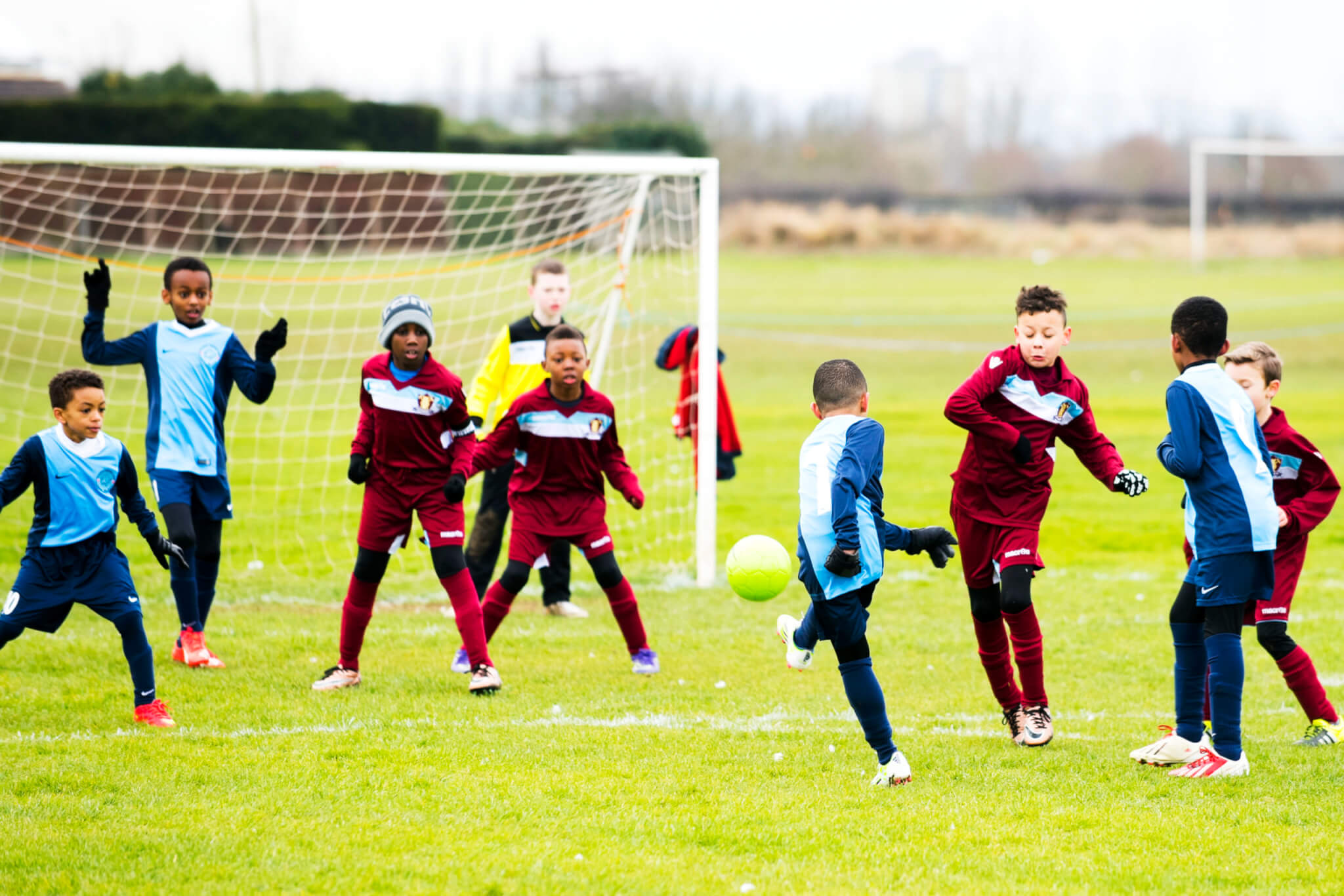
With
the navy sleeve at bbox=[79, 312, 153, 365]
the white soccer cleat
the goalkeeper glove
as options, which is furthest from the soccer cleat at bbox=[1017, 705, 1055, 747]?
the navy sleeve at bbox=[79, 312, 153, 365]

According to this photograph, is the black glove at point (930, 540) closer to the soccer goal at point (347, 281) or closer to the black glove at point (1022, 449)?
the black glove at point (1022, 449)

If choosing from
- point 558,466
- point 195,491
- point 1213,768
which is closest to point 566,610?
point 558,466

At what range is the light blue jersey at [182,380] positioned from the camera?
7.18 m

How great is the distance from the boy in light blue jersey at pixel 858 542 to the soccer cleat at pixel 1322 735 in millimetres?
2066

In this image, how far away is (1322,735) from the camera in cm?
599

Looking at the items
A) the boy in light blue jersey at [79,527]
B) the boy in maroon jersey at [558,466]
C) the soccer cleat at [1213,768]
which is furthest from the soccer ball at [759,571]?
the boy in light blue jersey at [79,527]

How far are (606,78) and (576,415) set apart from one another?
5615 cm

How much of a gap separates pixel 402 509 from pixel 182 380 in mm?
1571

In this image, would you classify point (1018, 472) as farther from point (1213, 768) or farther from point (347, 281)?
point (347, 281)

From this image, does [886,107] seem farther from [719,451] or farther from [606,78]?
[719,451]

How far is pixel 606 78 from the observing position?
198 feet

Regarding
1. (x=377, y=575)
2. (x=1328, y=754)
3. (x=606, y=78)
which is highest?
(x=606, y=78)

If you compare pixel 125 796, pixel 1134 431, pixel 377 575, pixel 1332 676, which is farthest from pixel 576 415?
pixel 1134 431

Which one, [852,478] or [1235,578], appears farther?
[1235,578]
